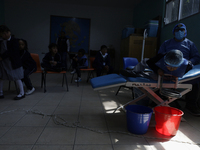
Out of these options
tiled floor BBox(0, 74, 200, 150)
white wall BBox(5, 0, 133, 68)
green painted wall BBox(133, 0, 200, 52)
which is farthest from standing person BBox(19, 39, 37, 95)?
white wall BBox(5, 0, 133, 68)

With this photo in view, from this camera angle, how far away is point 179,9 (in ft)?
11.6

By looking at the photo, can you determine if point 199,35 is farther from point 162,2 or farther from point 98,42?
point 98,42

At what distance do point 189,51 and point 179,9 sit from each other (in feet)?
6.02

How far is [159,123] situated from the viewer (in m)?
1.57

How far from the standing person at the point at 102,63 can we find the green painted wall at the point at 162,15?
1.67m

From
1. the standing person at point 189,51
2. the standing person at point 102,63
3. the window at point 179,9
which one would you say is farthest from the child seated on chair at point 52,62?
the window at point 179,9

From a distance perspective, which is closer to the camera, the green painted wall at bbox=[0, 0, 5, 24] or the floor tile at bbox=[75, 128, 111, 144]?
the floor tile at bbox=[75, 128, 111, 144]

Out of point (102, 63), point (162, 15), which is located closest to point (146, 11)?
point (162, 15)

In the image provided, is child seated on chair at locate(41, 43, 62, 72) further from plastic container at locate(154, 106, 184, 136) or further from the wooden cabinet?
plastic container at locate(154, 106, 184, 136)

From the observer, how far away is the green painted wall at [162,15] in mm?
2941

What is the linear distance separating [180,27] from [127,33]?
9.08 feet

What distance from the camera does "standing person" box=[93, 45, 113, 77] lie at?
13.3ft

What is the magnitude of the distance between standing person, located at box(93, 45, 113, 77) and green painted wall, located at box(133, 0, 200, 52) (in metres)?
1.67

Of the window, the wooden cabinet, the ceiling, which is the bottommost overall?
the wooden cabinet
